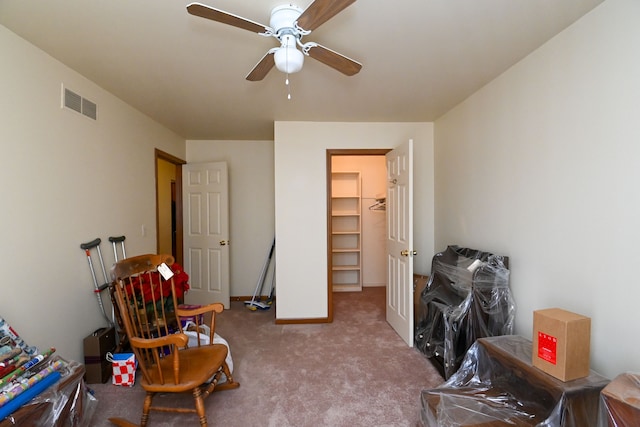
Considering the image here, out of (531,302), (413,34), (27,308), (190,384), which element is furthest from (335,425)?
(413,34)

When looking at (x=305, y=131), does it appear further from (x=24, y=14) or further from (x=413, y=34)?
(x=24, y=14)

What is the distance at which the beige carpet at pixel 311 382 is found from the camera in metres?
1.85

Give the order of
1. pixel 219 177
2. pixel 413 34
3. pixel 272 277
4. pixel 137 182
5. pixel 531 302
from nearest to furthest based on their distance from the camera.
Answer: pixel 413 34 < pixel 531 302 < pixel 137 182 < pixel 219 177 < pixel 272 277

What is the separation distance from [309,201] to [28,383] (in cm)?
255

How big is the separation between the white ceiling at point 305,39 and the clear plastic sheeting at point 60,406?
1866mm

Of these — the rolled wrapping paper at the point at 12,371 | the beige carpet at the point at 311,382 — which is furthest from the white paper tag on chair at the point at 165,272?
the beige carpet at the point at 311,382

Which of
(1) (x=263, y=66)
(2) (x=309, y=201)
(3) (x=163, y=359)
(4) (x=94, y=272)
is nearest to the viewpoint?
(1) (x=263, y=66)

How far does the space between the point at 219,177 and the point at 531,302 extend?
12.0 feet

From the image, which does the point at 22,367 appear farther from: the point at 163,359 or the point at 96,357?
the point at 96,357

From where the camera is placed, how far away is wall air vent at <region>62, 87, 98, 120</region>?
6.83 feet

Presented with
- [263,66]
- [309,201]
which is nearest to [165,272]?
[263,66]

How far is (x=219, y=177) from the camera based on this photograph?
4.00 m

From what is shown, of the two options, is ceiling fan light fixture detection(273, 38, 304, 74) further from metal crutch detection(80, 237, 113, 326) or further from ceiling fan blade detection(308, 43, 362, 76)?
metal crutch detection(80, 237, 113, 326)

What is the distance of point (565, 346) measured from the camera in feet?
4.34
